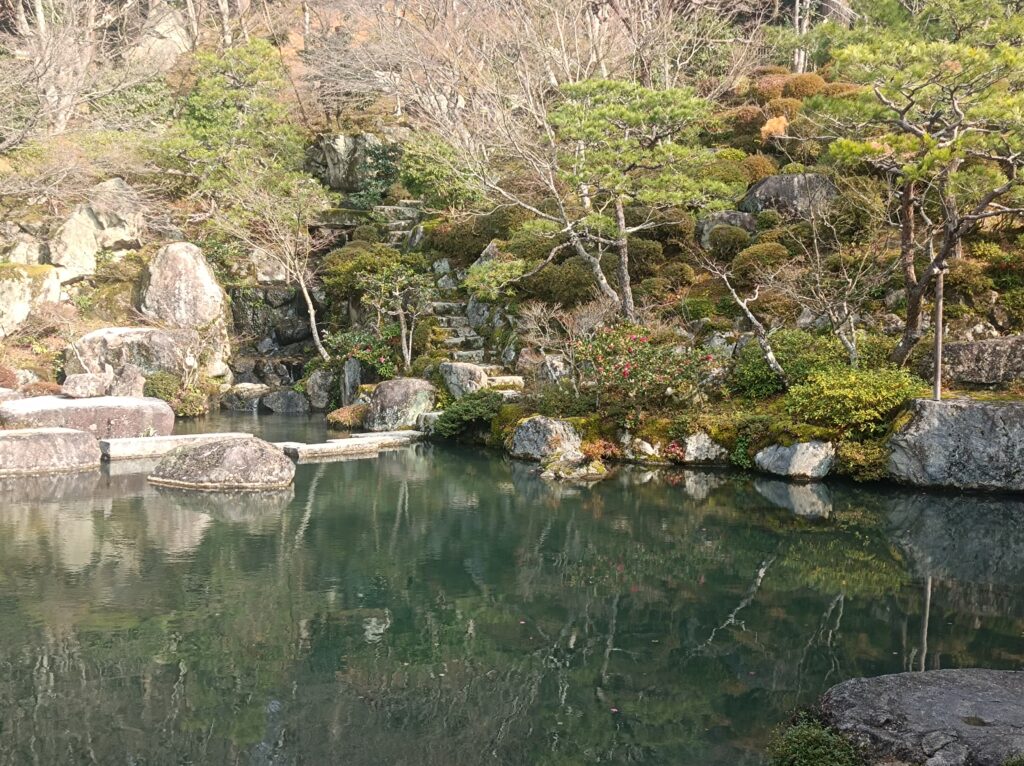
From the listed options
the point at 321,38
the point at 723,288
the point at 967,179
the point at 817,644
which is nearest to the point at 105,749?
the point at 817,644

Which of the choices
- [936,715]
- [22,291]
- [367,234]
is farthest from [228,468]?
[367,234]

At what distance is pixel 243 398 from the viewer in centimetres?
2630

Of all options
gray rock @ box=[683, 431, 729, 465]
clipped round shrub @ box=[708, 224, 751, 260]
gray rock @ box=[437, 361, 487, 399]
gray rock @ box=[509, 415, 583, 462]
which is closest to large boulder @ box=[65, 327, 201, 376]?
gray rock @ box=[437, 361, 487, 399]

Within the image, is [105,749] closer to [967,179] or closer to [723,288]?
[967,179]

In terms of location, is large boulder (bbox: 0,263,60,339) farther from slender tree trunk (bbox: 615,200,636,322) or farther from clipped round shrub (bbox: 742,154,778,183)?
clipped round shrub (bbox: 742,154,778,183)

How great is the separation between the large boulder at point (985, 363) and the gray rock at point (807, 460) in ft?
9.37

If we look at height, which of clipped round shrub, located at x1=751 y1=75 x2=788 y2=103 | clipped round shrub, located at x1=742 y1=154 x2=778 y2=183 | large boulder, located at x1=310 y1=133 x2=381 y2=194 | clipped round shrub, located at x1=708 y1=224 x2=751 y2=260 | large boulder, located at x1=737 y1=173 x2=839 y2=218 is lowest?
clipped round shrub, located at x1=708 y1=224 x2=751 y2=260

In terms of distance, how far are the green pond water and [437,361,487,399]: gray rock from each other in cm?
669

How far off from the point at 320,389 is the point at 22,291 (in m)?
9.46

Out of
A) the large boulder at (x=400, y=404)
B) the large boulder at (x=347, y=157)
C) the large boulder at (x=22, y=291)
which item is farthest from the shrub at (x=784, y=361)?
the large boulder at (x=22, y=291)

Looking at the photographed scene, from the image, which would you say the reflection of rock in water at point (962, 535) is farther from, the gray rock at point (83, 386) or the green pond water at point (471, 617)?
the gray rock at point (83, 386)

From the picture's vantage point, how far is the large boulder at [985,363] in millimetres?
15156

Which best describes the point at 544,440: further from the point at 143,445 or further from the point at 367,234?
the point at 367,234

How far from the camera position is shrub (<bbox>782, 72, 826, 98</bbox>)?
1192 inches
